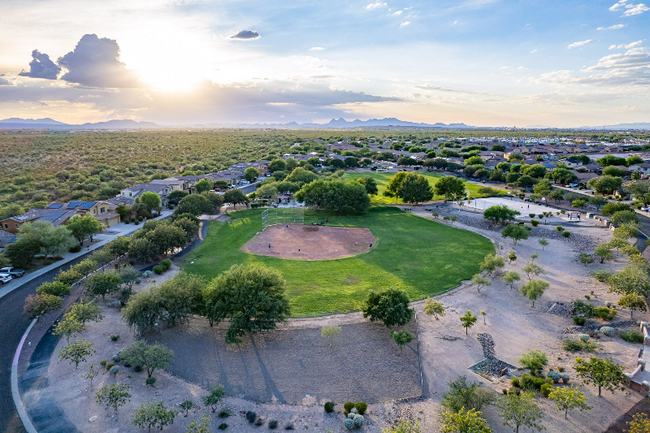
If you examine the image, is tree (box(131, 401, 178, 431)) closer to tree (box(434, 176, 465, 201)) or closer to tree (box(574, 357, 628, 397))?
tree (box(574, 357, 628, 397))

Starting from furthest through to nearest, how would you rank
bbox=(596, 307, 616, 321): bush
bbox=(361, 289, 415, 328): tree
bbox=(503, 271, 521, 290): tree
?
bbox=(503, 271, 521, 290): tree < bbox=(596, 307, 616, 321): bush < bbox=(361, 289, 415, 328): tree

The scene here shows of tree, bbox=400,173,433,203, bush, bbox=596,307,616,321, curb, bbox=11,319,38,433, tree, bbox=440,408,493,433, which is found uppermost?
tree, bbox=400,173,433,203

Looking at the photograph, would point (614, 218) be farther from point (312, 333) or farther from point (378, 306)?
point (312, 333)

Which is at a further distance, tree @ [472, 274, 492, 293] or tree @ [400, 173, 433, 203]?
tree @ [400, 173, 433, 203]

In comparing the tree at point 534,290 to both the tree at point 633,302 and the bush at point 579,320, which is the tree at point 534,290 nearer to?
the bush at point 579,320

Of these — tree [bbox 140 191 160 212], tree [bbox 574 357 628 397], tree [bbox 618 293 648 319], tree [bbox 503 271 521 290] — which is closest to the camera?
tree [bbox 574 357 628 397]

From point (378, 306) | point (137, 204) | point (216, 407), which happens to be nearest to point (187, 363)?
point (216, 407)

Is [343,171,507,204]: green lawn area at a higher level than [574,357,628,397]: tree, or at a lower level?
higher

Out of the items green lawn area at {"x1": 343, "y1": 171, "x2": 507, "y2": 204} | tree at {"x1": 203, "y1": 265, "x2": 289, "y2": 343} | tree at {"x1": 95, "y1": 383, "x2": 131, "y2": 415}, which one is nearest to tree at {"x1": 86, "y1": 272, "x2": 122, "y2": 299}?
tree at {"x1": 203, "y1": 265, "x2": 289, "y2": 343}
